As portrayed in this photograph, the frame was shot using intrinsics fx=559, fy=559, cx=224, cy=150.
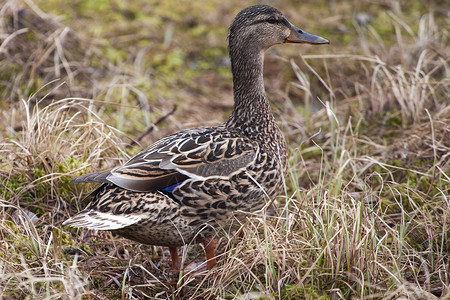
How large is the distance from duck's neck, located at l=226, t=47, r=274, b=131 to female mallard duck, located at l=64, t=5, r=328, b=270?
0.12 metres

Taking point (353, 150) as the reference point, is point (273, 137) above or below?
above

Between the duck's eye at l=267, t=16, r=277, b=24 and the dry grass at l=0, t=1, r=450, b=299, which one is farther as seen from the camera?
the duck's eye at l=267, t=16, r=277, b=24

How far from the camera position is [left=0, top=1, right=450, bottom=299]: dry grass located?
10.3 ft

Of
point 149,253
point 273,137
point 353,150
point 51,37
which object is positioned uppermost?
point 51,37

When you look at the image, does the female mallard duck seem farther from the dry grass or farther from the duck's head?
the duck's head

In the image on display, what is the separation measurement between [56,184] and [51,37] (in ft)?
8.14

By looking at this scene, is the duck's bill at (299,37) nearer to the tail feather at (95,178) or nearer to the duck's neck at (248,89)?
the duck's neck at (248,89)

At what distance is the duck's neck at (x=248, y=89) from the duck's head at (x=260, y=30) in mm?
60

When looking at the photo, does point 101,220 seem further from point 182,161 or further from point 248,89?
point 248,89

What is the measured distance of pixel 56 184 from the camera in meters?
4.03

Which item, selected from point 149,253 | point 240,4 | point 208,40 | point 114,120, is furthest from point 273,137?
point 240,4

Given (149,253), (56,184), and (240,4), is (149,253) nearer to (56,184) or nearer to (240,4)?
(56,184)

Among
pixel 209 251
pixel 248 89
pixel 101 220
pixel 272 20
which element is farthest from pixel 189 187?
pixel 272 20

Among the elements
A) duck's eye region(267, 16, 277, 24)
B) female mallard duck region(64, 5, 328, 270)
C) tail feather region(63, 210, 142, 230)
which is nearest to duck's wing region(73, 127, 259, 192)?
female mallard duck region(64, 5, 328, 270)
